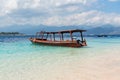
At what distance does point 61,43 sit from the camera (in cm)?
3231

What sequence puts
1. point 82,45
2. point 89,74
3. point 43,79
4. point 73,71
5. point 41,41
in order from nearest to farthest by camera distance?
point 43,79, point 89,74, point 73,71, point 82,45, point 41,41

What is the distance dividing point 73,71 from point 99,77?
1.98 metres

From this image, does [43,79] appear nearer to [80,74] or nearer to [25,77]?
[25,77]

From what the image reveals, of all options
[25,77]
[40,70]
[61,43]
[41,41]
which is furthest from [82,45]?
[25,77]

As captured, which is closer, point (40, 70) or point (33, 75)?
point (33, 75)

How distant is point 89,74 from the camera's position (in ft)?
39.2

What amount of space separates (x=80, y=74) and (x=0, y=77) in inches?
145

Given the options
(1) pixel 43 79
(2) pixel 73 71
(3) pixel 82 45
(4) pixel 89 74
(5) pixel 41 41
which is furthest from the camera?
(5) pixel 41 41

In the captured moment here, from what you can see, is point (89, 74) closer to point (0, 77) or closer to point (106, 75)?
point (106, 75)

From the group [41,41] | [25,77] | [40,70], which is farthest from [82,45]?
[25,77]

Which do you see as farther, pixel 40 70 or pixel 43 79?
pixel 40 70

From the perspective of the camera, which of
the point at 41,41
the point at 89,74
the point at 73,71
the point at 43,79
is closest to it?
the point at 43,79

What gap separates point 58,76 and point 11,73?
2.45m

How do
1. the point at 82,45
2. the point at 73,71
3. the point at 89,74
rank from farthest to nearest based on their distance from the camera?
the point at 82,45 → the point at 73,71 → the point at 89,74
